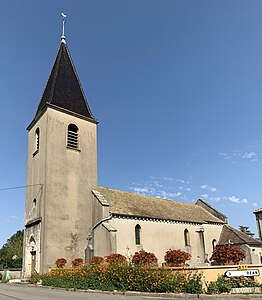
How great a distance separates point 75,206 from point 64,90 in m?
11.0

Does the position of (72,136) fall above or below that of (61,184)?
above

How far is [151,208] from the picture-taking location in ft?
93.1

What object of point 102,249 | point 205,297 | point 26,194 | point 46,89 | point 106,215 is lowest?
point 205,297

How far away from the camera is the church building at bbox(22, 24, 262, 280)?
2241cm

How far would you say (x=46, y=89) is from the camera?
94.5ft

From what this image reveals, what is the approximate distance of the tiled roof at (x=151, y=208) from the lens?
83.3ft

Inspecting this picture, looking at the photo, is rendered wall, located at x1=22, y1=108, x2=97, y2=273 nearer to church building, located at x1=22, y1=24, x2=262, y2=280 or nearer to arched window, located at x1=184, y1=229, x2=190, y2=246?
church building, located at x1=22, y1=24, x2=262, y2=280

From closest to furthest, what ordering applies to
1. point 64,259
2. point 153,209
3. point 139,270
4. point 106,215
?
A: point 139,270, point 64,259, point 106,215, point 153,209

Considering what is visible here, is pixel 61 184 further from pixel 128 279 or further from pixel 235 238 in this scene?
pixel 235 238

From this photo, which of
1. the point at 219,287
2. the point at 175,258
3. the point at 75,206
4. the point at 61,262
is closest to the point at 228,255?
the point at 175,258

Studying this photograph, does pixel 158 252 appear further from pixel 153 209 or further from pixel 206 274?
pixel 206 274

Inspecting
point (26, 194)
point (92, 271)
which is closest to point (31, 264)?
point (26, 194)

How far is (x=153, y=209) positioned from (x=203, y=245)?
650cm

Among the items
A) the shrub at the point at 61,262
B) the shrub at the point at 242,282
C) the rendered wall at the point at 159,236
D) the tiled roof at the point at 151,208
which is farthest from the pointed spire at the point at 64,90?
the shrub at the point at 242,282
